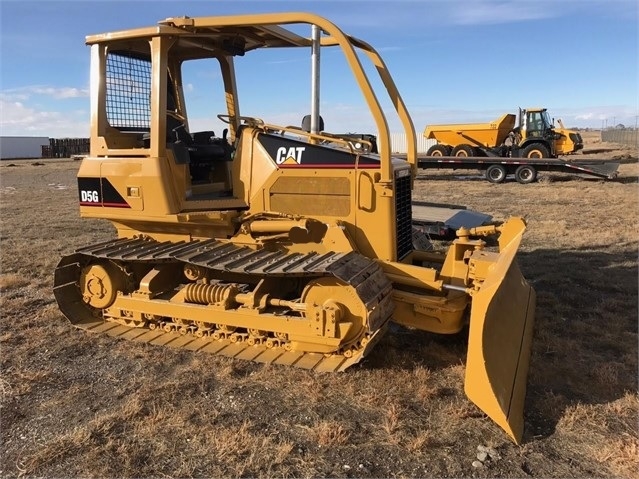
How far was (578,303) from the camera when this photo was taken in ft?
21.4

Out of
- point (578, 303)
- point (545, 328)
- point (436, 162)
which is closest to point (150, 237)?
point (545, 328)

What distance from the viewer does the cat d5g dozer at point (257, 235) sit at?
4605 millimetres

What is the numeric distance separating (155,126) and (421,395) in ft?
11.2

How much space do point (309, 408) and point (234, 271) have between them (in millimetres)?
1296

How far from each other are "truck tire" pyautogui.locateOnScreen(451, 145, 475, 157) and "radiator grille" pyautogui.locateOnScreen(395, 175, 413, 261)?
65.6ft

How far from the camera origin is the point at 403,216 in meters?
5.43

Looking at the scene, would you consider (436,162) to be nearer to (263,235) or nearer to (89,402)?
(263,235)

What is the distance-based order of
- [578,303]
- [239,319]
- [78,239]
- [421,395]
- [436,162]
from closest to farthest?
1. [421,395]
2. [239,319]
3. [578,303]
4. [78,239]
5. [436,162]

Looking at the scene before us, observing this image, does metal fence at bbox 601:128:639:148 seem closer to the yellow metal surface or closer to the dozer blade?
the yellow metal surface

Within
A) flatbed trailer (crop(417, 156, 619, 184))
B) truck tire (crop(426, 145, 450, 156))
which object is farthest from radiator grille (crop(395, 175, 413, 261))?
truck tire (crop(426, 145, 450, 156))

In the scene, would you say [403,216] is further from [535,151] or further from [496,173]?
[535,151]

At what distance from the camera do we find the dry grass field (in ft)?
11.3

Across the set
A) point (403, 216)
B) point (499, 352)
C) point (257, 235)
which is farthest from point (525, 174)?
point (499, 352)

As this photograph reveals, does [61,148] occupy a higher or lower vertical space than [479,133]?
higher
